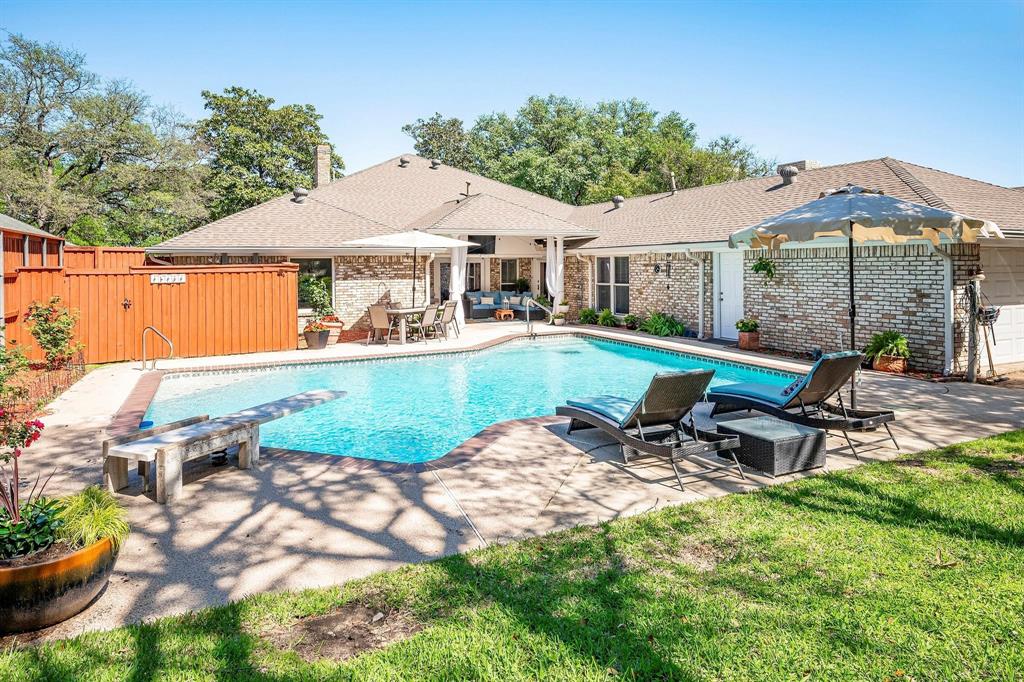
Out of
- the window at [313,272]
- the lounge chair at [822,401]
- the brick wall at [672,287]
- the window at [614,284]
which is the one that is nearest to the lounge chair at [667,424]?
the lounge chair at [822,401]

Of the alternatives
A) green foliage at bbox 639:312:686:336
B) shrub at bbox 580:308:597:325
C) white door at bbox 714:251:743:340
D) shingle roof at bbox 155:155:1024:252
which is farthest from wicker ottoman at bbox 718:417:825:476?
shrub at bbox 580:308:597:325

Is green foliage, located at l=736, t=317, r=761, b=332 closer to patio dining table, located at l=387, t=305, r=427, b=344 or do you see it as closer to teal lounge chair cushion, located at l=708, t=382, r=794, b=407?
teal lounge chair cushion, located at l=708, t=382, r=794, b=407

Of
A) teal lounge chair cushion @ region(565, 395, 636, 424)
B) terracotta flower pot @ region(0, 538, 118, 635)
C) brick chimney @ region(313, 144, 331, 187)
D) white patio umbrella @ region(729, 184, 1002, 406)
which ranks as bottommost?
terracotta flower pot @ region(0, 538, 118, 635)

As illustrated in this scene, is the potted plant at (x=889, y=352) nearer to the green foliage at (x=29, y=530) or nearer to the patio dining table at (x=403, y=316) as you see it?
the patio dining table at (x=403, y=316)

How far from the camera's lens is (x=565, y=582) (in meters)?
3.79

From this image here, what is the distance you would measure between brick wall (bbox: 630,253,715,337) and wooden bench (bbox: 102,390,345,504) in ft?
41.9

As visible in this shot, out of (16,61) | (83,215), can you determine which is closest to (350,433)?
(83,215)

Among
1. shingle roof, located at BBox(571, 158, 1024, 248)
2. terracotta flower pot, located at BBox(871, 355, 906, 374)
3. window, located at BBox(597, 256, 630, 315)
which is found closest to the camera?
terracotta flower pot, located at BBox(871, 355, 906, 374)

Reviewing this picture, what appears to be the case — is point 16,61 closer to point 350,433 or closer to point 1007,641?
point 350,433

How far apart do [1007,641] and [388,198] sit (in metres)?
21.6

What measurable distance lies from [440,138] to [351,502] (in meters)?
56.3

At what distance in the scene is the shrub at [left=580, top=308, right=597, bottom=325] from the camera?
20562 millimetres

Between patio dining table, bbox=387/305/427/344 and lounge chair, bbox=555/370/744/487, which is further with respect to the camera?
patio dining table, bbox=387/305/427/344

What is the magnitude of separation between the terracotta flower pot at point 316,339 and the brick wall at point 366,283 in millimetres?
1879
